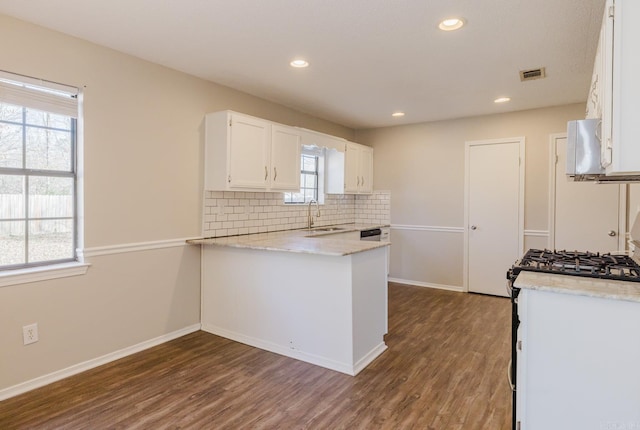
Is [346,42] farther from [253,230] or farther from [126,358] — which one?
[126,358]

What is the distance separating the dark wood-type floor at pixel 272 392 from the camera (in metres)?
2.19

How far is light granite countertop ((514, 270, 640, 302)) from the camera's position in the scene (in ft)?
5.24

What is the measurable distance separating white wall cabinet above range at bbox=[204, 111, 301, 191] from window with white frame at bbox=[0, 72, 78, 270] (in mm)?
1128

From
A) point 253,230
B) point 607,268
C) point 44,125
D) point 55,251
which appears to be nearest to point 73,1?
point 44,125

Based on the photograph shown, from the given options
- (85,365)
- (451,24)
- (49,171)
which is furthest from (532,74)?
(85,365)

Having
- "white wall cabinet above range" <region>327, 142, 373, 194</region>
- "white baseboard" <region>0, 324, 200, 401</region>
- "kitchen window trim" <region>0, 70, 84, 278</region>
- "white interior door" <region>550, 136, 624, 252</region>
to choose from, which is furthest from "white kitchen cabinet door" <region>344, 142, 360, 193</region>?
"kitchen window trim" <region>0, 70, 84, 278</region>

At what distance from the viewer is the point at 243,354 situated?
3119 millimetres

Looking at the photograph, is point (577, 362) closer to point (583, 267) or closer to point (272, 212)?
point (583, 267)

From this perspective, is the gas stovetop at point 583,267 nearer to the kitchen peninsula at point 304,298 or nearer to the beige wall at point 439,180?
the kitchen peninsula at point 304,298

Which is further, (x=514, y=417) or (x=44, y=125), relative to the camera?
(x=44, y=125)

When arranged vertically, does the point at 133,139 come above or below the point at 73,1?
below

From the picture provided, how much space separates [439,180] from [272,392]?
390cm

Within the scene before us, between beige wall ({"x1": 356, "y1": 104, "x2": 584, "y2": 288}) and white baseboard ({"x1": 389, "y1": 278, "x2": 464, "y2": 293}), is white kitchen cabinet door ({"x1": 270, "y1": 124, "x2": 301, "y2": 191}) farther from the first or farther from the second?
white baseboard ({"x1": 389, "y1": 278, "x2": 464, "y2": 293})

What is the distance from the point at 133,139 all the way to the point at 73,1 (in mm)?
1080
